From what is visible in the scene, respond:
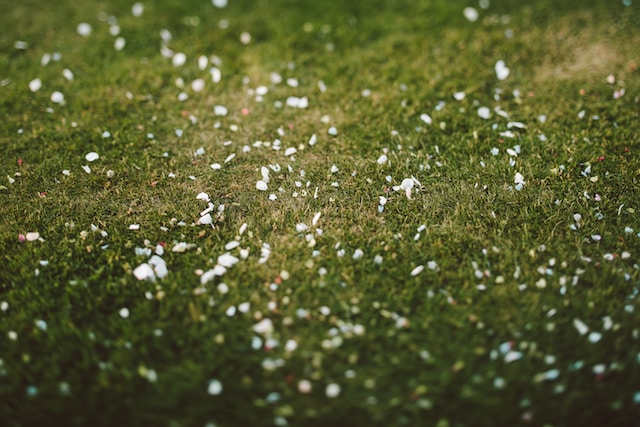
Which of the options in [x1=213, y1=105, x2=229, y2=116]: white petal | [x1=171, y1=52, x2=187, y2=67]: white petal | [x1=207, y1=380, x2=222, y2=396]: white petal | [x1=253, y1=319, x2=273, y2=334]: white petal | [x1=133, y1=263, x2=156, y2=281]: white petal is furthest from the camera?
[x1=171, y1=52, x2=187, y2=67]: white petal

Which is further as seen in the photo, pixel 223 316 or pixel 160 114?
pixel 160 114

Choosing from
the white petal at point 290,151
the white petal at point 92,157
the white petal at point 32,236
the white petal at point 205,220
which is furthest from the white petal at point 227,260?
the white petal at point 92,157

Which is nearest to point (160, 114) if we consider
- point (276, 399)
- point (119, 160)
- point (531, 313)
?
point (119, 160)

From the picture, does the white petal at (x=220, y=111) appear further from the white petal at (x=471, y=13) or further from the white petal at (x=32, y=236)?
the white petal at (x=471, y=13)

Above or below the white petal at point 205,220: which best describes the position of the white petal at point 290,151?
above

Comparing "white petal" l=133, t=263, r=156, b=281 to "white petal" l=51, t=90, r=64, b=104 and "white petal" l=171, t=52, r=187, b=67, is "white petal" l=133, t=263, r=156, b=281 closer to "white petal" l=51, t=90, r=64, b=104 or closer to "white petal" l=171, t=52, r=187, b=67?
"white petal" l=51, t=90, r=64, b=104

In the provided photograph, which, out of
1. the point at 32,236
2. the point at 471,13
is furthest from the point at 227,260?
the point at 471,13

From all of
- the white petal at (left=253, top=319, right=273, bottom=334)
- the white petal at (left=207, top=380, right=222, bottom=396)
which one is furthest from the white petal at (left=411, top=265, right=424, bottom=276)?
the white petal at (left=207, top=380, right=222, bottom=396)

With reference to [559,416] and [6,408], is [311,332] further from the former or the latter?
[6,408]
